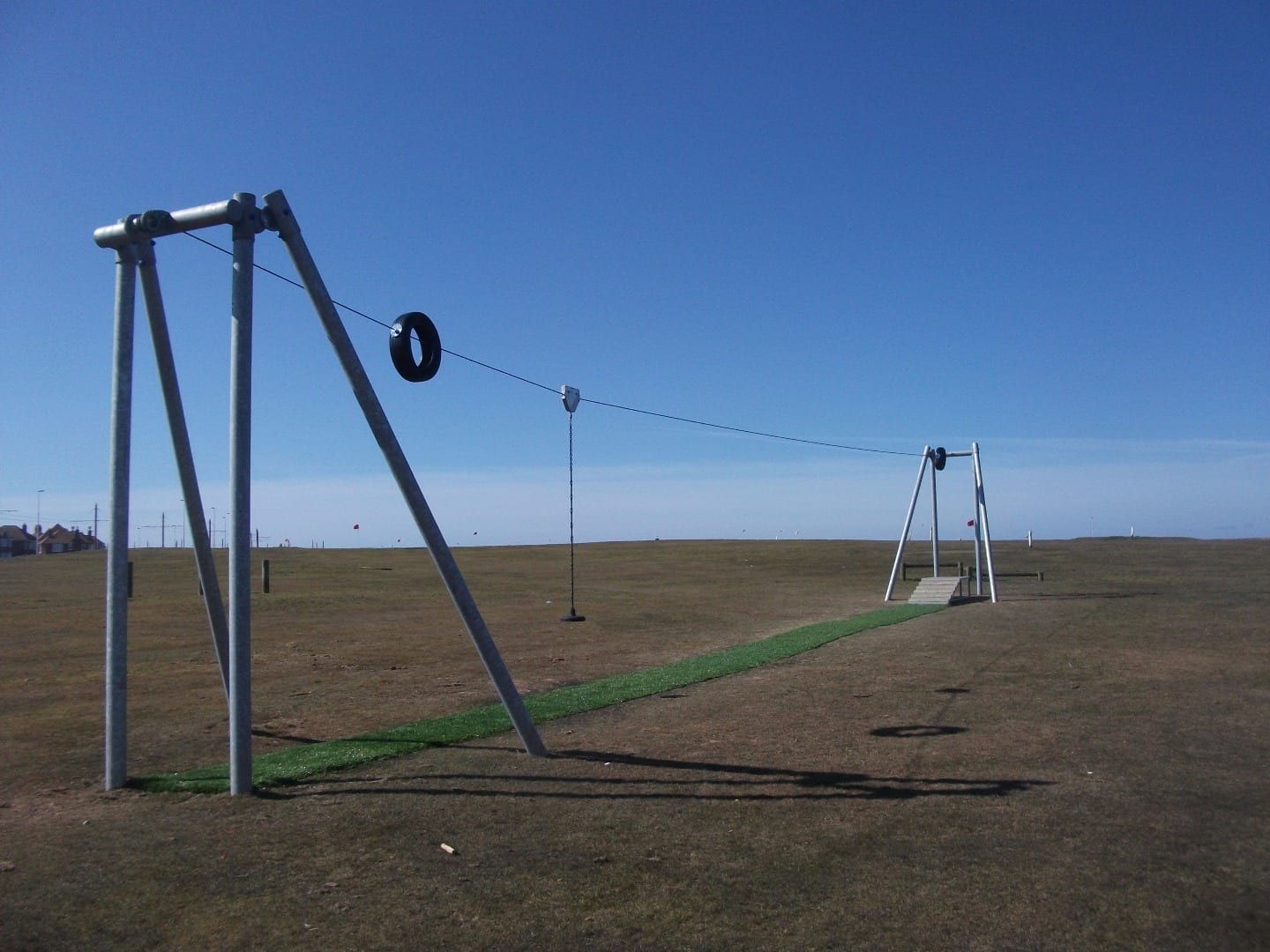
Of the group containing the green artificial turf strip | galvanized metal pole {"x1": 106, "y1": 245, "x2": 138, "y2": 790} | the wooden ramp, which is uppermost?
galvanized metal pole {"x1": 106, "y1": 245, "x2": 138, "y2": 790}

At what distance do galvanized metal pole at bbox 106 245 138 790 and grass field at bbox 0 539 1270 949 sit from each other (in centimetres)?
46

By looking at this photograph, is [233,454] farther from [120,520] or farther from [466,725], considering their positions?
[466,725]

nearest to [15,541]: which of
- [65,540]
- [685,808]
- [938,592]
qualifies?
[65,540]

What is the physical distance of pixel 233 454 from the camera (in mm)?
7684

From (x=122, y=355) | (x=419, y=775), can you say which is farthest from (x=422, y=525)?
(x=122, y=355)

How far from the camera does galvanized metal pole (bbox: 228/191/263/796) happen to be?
298 inches

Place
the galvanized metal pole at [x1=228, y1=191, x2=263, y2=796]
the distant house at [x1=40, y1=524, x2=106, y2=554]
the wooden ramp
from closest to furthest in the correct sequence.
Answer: the galvanized metal pole at [x1=228, y1=191, x2=263, y2=796] < the wooden ramp < the distant house at [x1=40, y1=524, x2=106, y2=554]

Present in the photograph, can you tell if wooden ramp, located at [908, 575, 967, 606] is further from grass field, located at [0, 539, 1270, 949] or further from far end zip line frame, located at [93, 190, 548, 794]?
far end zip line frame, located at [93, 190, 548, 794]

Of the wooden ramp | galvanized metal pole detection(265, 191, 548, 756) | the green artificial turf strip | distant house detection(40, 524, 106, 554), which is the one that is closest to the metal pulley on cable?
galvanized metal pole detection(265, 191, 548, 756)

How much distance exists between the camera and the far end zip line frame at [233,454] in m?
7.64

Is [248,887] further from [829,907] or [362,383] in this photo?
[362,383]

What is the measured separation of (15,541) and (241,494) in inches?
4420

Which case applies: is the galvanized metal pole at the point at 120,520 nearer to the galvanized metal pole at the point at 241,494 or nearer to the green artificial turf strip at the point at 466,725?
the green artificial turf strip at the point at 466,725

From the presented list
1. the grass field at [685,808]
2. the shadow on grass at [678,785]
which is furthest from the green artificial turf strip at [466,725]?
the shadow on grass at [678,785]
